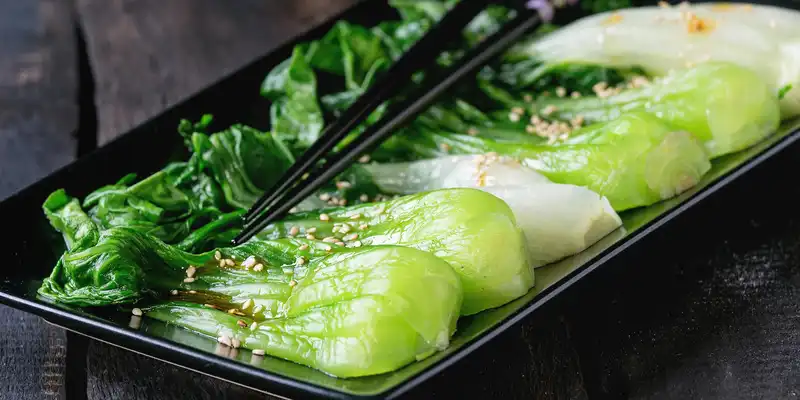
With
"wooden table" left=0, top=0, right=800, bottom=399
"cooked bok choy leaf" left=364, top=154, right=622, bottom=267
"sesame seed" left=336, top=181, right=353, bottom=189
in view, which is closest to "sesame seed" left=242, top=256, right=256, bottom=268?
"wooden table" left=0, top=0, right=800, bottom=399

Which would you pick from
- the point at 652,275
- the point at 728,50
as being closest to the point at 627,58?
the point at 728,50

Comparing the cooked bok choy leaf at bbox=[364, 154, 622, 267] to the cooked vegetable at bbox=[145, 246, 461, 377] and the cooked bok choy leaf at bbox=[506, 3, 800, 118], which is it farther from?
the cooked bok choy leaf at bbox=[506, 3, 800, 118]

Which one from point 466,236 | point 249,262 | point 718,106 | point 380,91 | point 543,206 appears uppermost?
point 380,91

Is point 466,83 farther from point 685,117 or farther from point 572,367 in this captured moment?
point 572,367

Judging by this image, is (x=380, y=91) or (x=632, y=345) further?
(x=380, y=91)

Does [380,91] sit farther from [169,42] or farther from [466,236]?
[169,42]

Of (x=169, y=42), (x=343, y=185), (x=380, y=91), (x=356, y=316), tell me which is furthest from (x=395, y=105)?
(x=169, y=42)
